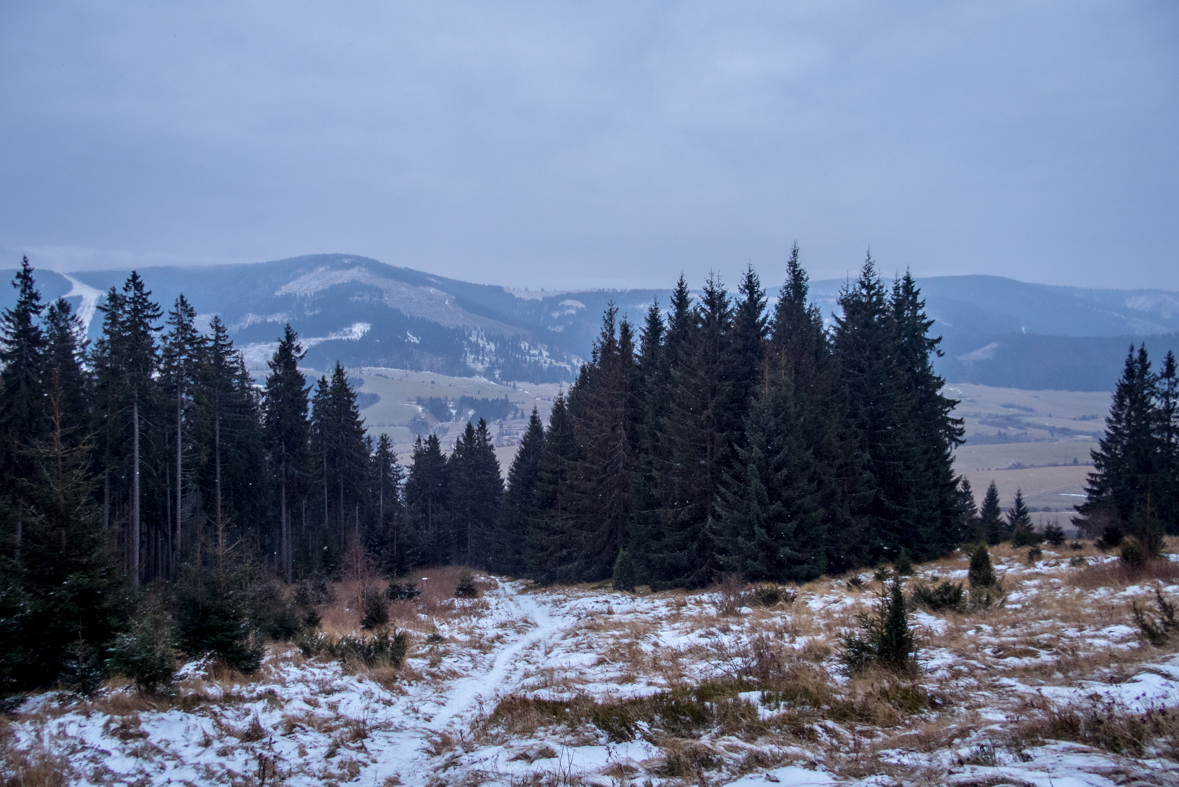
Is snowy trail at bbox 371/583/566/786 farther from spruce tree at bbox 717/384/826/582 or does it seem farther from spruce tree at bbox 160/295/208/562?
spruce tree at bbox 160/295/208/562

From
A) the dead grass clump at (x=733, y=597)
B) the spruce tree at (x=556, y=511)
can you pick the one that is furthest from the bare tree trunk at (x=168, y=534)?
the dead grass clump at (x=733, y=597)

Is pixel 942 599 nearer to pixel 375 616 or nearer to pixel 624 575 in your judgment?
pixel 375 616

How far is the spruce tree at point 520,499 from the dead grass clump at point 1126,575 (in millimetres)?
41329

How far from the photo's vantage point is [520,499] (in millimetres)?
53344

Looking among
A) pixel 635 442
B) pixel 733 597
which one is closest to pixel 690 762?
pixel 733 597

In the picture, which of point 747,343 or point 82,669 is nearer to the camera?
point 82,669

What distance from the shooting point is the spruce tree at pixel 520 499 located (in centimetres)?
5278

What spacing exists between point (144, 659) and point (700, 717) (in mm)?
7655

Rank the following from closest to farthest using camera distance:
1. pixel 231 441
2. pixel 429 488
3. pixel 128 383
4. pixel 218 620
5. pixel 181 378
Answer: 1. pixel 218 620
2. pixel 128 383
3. pixel 181 378
4. pixel 231 441
5. pixel 429 488

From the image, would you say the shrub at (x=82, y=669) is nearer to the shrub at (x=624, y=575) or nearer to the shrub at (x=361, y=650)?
the shrub at (x=361, y=650)

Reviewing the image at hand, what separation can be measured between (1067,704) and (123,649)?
1145 cm

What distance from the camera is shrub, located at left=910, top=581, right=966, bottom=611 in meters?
12.1

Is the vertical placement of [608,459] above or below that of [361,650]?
above

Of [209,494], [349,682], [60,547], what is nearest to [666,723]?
[349,682]
